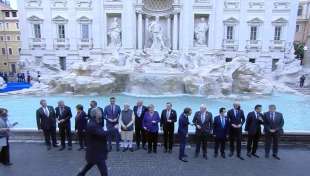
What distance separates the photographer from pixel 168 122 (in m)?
5.82

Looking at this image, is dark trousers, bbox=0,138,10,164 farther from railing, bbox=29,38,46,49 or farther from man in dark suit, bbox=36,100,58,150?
railing, bbox=29,38,46,49

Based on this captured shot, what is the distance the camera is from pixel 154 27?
23344 mm

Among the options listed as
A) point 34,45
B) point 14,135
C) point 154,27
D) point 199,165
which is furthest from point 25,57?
point 199,165

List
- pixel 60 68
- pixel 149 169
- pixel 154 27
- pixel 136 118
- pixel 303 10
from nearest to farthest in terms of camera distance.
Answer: pixel 149 169
pixel 136 118
pixel 154 27
pixel 60 68
pixel 303 10

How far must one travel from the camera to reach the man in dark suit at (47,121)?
5.89 metres

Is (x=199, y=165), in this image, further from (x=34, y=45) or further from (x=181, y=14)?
(x=34, y=45)

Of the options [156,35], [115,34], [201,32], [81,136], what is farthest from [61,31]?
[81,136]

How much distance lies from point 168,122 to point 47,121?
2891mm

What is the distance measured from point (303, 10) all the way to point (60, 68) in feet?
111

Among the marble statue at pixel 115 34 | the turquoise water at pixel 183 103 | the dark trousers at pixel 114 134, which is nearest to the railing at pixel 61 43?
the marble statue at pixel 115 34

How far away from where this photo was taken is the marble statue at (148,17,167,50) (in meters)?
23.3

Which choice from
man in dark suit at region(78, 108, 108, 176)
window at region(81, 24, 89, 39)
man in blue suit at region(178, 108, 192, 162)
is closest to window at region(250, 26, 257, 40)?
window at region(81, 24, 89, 39)

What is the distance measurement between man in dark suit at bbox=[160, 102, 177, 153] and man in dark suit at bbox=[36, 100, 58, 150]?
2645 millimetres

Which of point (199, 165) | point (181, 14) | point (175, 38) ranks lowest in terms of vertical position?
point (199, 165)
